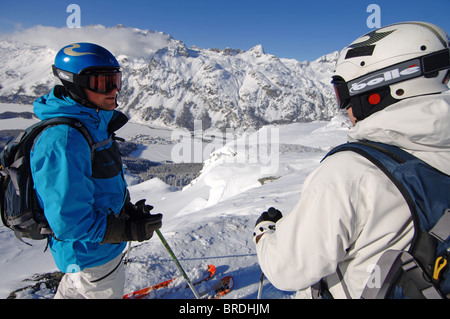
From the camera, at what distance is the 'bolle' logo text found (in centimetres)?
145

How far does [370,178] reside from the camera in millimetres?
1212

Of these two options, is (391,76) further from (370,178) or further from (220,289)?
(220,289)

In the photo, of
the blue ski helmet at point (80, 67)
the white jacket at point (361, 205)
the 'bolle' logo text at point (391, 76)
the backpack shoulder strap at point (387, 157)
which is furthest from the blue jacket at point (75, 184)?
the 'bolle' logo text at point (391, 76)

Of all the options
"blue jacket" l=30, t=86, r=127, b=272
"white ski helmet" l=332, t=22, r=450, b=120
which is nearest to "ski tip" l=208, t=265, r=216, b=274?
"blue jacket" l=30, t=86, r=127, b=272

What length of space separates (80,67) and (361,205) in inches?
103

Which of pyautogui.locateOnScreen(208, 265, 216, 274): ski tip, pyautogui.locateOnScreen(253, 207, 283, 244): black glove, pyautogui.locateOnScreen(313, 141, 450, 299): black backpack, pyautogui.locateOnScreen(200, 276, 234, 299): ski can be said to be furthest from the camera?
pyautogui.locateOnScreen(208, 265, 216, 274): ski tip

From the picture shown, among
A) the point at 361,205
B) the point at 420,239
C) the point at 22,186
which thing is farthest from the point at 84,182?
the point at 420,239

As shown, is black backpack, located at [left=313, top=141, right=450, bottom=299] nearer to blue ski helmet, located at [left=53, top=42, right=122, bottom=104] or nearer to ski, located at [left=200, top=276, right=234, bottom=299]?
blue ski helmet, located at [left=53, top=42, right=122, bottom=104]

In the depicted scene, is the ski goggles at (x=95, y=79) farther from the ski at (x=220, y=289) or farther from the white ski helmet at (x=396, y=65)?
the ski at (x=220, y=289)

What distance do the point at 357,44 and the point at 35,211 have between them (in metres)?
2.73

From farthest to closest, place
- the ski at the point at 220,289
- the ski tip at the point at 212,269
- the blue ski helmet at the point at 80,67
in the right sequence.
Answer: the ski tip at the point at 212,269
the ski at the point at 220,289
the blue ski helmet at the point at 80,67

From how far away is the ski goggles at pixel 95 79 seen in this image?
2420 millimetres

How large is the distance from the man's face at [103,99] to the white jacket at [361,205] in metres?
2.15
